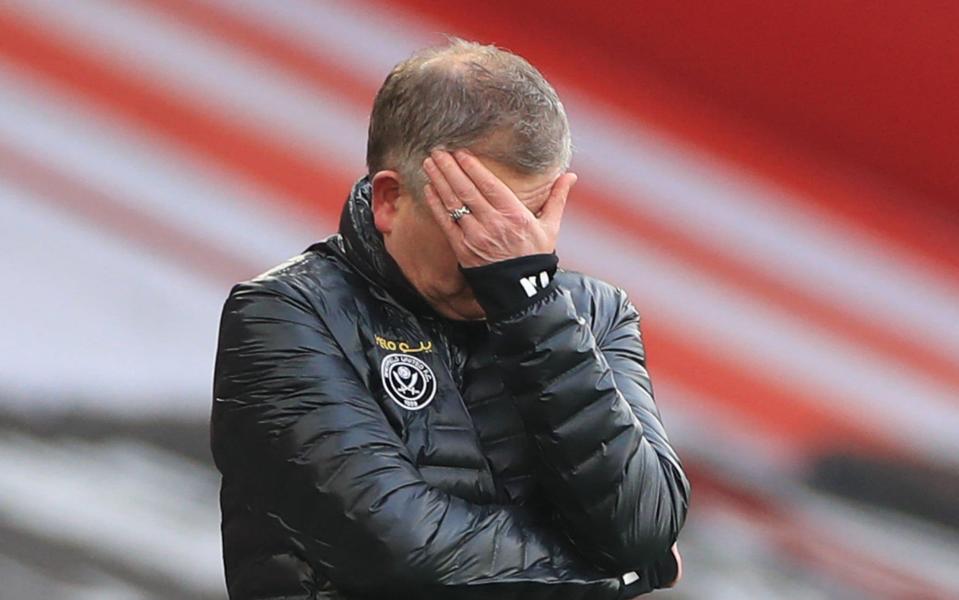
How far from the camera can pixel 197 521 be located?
3.02m

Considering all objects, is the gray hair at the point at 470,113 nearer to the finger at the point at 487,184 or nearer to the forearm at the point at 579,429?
the finger at the point at 487,184

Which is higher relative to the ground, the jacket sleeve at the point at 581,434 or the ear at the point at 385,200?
the ear at the point at 385,200

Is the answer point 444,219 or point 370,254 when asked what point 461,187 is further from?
point 370,254

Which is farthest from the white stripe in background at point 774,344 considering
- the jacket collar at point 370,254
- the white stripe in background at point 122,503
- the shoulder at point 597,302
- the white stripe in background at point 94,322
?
the jacket collar at point 370,254

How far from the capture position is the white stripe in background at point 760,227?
3236mm

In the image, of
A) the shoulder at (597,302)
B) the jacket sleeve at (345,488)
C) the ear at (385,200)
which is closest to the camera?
A: the jacket sleeve at (345,488)

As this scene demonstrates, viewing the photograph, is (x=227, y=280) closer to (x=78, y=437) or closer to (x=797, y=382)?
(x=78, y=437)

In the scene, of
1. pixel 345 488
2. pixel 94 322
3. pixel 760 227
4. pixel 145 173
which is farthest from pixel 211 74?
pixel 345 488

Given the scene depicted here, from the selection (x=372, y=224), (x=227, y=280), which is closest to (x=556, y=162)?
(x=372, y=224)

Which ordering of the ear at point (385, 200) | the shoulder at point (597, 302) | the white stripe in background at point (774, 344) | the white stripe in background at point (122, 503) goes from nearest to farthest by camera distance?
the ear at point (385, 200)
the shoulder at point (597, 302)
the white stripe in background at point (122, 503)
the white stripe in background at point (774, 344)

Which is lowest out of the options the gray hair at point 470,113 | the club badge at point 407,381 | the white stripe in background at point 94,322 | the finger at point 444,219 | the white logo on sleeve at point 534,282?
the white stripe in background at point 94,322

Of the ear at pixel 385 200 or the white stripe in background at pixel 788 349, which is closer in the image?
the ear at pixel 385 200

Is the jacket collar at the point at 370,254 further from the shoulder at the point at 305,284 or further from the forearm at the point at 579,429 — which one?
the forearm at the point at 579,429

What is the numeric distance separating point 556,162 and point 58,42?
5.64 feet
